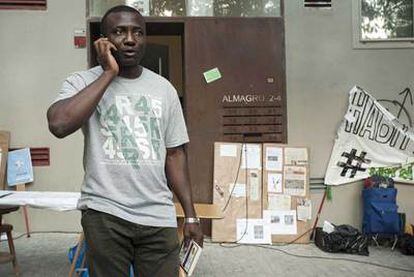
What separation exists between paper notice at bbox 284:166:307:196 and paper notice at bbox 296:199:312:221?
0.10 meters

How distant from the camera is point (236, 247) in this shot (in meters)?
5.74

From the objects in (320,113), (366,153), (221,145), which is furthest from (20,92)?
(366,153)

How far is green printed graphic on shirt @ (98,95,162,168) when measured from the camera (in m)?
2.00

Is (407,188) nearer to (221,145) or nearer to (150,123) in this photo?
(221,145)

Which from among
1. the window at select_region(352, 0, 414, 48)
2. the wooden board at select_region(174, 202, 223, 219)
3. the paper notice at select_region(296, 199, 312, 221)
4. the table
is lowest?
the paper notice at select_region(296, 199, 312, 221)

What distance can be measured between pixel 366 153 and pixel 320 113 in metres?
0.77

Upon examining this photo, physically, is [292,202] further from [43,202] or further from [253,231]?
[43,202]

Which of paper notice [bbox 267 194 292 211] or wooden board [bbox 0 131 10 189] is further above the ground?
wooden board [bbox 0 131 10 189]

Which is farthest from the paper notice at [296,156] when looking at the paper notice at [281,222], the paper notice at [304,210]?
the paper notice at [281,222]

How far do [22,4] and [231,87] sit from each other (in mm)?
2802

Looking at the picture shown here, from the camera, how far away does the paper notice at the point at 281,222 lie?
6.01 meters

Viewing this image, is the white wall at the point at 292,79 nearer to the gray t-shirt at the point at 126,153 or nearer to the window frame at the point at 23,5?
the window frame at the point at 23,5

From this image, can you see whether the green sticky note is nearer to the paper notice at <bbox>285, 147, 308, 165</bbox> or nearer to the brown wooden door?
the brown wooden door

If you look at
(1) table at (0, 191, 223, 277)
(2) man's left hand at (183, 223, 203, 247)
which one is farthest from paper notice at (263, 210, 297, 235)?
(2) man's left hand at (183, 223, 203, 247)
